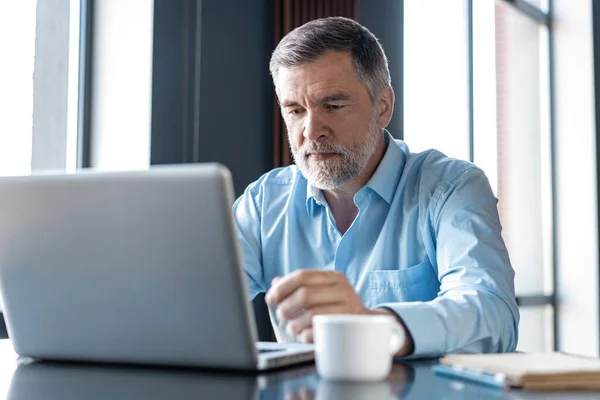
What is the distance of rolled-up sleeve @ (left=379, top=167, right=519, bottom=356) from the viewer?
134 centimetres

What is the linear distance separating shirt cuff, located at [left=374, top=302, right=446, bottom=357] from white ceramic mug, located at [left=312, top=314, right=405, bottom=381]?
239 mm

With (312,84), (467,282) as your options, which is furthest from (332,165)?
(467,282)

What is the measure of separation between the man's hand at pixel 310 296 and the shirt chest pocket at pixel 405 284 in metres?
0.70

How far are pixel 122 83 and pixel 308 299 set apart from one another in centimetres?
179

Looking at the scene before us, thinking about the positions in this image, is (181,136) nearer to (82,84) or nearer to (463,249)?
(82,84)

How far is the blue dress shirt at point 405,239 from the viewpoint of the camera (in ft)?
5.16

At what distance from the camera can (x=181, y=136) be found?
109 inches

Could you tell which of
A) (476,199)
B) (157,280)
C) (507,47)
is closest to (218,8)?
(476,199)

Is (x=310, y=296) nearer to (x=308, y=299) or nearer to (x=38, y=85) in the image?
(x=308, y=299)

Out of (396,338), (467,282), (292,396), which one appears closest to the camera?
(292,396)

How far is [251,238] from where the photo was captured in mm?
2219

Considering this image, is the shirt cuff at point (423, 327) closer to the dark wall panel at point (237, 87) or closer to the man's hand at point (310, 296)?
the man's hand at point (310, 296)

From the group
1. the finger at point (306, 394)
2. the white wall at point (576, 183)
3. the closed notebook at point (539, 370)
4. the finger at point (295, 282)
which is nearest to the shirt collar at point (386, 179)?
the finger at point (295, 282)

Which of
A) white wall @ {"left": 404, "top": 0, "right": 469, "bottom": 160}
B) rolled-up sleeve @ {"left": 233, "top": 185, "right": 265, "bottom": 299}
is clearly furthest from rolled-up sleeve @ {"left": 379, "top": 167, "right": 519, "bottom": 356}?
white wall @ {"left": 404, "top": 0, "right": 469, "bottom": 160}
